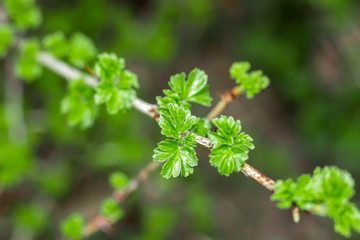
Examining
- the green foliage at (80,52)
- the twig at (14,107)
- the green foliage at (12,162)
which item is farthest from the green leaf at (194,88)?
the twig at (14,107)

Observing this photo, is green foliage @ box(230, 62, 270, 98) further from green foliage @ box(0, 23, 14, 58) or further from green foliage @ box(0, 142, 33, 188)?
green foliage @ box(0, 142, 33, 188)

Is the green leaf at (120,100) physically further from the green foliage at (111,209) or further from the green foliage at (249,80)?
the green foliage at (111,209)

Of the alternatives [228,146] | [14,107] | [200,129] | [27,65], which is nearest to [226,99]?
[200,129]

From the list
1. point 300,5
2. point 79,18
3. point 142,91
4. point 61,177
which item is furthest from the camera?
point 300,5

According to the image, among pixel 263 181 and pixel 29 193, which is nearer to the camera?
pixel 263 181

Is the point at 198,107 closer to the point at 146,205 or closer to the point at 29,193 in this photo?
the point at 146,205

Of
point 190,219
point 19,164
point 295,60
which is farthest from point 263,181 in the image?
point 295,60
